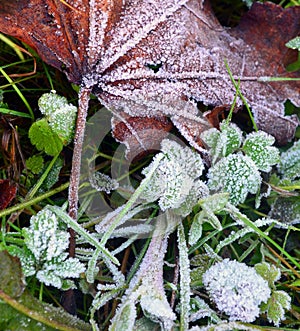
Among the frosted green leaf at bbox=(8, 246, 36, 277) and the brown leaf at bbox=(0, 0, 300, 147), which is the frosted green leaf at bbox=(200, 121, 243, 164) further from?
the frosted green leaf at bbox=(8, 246, 36, 277)

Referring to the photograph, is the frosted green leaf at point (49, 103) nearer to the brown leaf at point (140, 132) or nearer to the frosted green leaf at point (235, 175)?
the brown leaf at point (140, 132)

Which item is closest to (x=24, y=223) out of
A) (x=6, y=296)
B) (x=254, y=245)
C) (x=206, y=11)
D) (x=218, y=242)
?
(x=6, y=296)

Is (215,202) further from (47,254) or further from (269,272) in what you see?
(47,254)

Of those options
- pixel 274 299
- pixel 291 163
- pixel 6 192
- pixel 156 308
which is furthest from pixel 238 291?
pixel 6 192

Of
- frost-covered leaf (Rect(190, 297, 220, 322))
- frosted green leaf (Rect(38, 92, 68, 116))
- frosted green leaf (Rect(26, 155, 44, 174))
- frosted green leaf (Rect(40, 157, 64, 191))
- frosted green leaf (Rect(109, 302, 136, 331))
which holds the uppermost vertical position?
frosted green leaf (Rect(38, 92, 68, 116))

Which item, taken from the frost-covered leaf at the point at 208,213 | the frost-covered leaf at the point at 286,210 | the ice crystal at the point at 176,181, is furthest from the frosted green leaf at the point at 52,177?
the frost-covered leaf at the point at 286,210

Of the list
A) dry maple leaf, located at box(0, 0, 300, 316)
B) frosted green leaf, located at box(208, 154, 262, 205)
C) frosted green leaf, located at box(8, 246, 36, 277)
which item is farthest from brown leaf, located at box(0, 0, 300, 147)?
frosted green leaf, located at box(8, 246, 36, 277)

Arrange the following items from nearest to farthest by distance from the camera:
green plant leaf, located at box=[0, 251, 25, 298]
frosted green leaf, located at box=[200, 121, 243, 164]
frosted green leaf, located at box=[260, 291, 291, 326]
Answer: green plant leaf, located at box=[0, 251, 25, 298] < frosted green leaf, located at box=[260, 291, 291, 326] < frosted green leaf, located at box=[200, 121, 243, 164]
